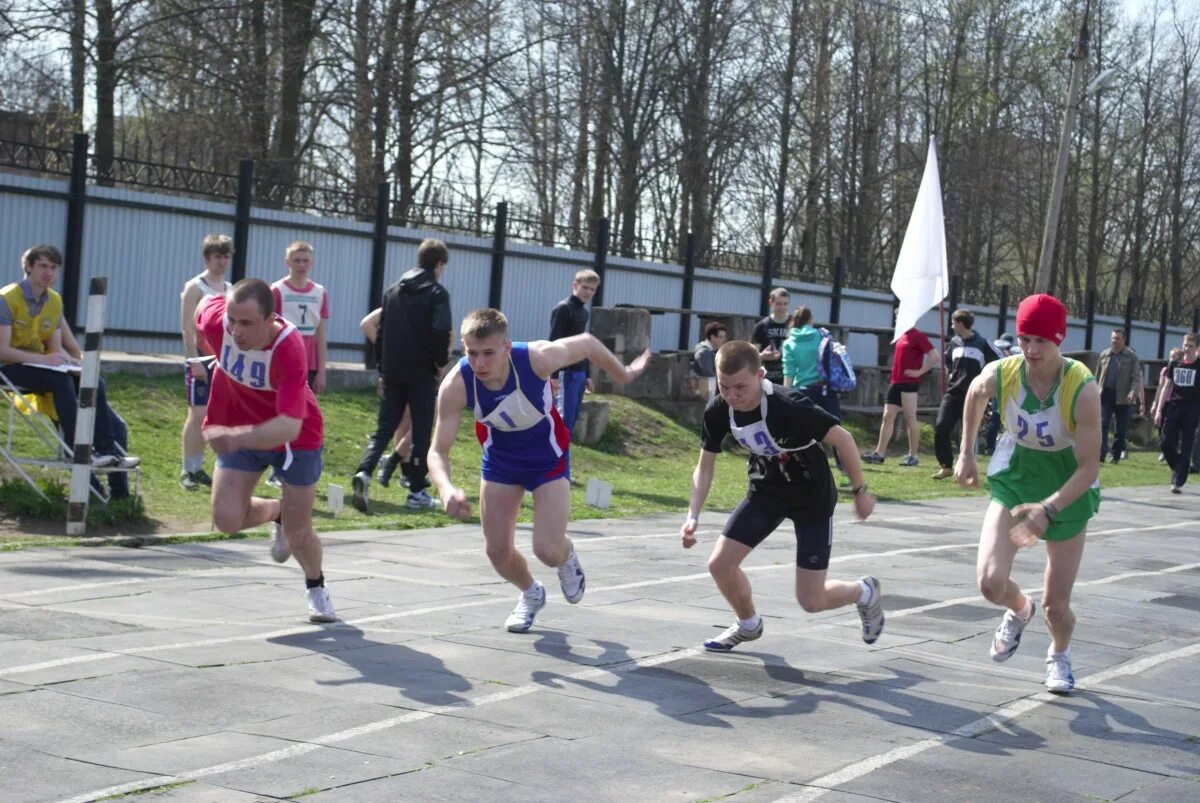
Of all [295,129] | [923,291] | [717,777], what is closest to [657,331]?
[923,291]

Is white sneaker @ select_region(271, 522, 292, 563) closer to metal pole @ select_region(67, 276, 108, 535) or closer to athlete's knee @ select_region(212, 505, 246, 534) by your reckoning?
athlete's knee @ select_region(212, 505, 246, 534)

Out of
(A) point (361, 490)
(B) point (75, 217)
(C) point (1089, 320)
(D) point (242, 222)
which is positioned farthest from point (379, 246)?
(C) point (1089, 320)

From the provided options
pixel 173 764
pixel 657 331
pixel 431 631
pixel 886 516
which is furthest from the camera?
pixel 657 331

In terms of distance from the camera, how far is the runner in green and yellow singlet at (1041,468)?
691 cm

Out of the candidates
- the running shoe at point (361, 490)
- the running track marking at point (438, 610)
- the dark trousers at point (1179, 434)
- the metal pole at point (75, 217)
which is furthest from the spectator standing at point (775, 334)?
the metal pole at point (75, 217)

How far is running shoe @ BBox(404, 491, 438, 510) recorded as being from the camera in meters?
12.6

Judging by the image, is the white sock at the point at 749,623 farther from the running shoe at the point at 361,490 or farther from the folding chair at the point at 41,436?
the running shoe at the point at 361,490

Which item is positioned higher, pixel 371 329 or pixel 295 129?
pixel 295 129

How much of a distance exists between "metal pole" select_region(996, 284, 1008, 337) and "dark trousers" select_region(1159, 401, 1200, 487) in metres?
11.3

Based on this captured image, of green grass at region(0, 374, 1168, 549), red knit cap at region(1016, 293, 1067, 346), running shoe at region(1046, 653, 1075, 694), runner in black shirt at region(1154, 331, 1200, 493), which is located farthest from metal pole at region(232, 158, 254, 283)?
running shoe at region(1046, 653, 1075, 694)

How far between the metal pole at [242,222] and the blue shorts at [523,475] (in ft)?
34.6

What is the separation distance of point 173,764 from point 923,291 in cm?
1628

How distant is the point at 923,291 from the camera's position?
20.3m

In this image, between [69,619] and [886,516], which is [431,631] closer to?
[69,619]
